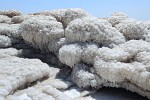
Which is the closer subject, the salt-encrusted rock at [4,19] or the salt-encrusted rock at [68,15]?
the salt-encrusted rock at [68,15]

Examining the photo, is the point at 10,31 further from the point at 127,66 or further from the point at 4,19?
the point at 127,66

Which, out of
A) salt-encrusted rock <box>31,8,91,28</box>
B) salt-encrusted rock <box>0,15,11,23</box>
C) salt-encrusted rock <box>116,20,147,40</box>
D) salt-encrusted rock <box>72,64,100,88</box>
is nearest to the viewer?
salt-encrusted rock <box>72,64,100,88</box>

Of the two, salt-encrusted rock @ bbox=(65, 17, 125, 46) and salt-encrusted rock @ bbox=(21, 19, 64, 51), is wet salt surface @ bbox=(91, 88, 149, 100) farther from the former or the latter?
salt-encrusted rock @ bbox=(21, 19, 64, 51)

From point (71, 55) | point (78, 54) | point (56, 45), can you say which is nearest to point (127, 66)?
point (78, 54)

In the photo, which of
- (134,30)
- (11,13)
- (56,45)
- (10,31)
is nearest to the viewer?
(134,30)

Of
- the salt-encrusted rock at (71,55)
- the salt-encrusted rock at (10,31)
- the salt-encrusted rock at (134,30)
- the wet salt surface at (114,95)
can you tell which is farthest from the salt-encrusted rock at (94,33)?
the salt-encrusted rock at (10,31)

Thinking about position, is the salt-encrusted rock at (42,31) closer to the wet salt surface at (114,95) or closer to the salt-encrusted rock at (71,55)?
the salt-encrusted rock at (71,55)

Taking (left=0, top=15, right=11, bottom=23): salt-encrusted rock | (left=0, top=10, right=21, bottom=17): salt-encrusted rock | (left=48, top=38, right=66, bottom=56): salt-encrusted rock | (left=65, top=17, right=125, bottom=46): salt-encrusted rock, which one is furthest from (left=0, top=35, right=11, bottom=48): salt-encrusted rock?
(left=65, top=17, right=125, bottom=46): salt-encrusted rock
